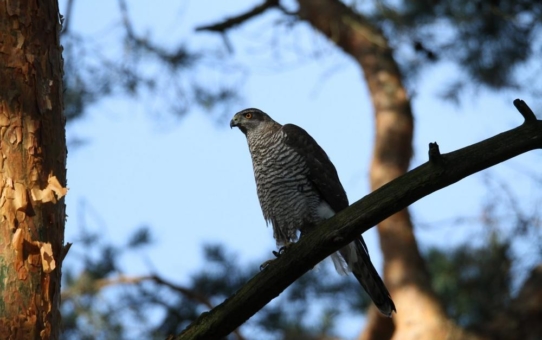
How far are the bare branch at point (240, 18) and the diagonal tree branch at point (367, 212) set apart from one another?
17.4 feet

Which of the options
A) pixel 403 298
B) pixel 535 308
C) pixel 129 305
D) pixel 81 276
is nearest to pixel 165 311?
pixel 129 305

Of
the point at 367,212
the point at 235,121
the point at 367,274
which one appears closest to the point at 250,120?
the point at 235,121

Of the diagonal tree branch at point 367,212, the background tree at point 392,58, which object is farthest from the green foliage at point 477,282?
the diagonal tree branch at point 367,212

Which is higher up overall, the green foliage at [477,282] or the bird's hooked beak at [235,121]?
the bird's hooked beak at [235,121]

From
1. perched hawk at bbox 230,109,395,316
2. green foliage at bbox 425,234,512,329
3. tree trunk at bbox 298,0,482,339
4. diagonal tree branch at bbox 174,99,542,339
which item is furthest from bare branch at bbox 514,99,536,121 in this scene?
green foliage at bbox 425,234,512,329

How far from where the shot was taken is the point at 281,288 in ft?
9.61

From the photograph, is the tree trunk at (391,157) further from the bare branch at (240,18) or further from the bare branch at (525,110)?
the bare branch at (525,110)

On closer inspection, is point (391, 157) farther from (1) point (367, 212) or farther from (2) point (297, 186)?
(1) point (367, 212)

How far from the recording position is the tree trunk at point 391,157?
6.20 metres

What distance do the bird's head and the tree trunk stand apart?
176cm

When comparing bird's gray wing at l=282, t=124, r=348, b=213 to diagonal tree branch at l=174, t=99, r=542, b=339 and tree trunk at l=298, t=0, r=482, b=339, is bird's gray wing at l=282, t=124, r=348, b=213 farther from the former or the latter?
tree trunk at l=298, t=0, r=482, b=339

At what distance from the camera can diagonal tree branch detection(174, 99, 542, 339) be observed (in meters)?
2.83

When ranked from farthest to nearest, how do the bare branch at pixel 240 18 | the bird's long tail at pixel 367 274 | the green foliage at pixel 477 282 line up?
1. the bare branch at pixel 240 18
2. the green foliage at pixel 477 282
3. the bird's long tail at pixel 367 274

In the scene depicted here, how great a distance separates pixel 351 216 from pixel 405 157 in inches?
167
